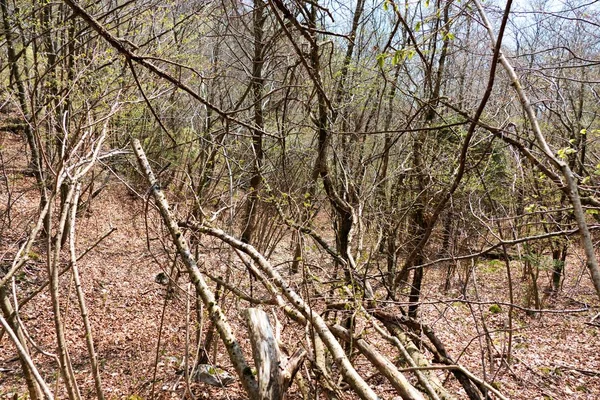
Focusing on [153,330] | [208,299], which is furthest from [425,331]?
[153,330]

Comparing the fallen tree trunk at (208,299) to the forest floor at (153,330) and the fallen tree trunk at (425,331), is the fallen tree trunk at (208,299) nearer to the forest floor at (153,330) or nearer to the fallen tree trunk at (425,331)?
the forest floor at (153,330)

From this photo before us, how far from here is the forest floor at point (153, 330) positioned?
5504mm

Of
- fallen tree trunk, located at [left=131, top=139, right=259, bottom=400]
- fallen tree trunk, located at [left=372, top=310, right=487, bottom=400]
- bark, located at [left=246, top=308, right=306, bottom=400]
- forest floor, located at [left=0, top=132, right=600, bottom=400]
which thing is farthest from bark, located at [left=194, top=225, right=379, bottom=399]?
fallen tree trunk, located at [left=372, top=310, right=487, bottom=400]

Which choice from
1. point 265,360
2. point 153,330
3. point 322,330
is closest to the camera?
point 265,360

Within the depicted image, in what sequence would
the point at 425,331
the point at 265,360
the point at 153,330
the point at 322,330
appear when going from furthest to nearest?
the point at 153,330 → the point at 425,331 → the point at 322,330 → the point at 265,360

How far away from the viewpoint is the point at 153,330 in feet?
24.2

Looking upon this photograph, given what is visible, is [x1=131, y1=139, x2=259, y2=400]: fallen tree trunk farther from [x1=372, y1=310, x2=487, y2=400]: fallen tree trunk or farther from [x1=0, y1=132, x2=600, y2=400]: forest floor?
[x1=372, y1=310, x2=487, y2=400]: fallen tree trunk

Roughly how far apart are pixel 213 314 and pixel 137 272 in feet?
24.5

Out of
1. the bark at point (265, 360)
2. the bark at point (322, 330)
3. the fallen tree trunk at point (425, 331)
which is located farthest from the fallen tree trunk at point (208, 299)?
the fallen tree trunk at point (425, 331)

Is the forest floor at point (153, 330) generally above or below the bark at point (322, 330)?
below

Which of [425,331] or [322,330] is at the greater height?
[322,330]

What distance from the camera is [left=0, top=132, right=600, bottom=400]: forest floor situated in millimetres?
5504

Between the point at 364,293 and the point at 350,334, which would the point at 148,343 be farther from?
the point at 350,334

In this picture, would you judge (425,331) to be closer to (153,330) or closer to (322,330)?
(322,330)
